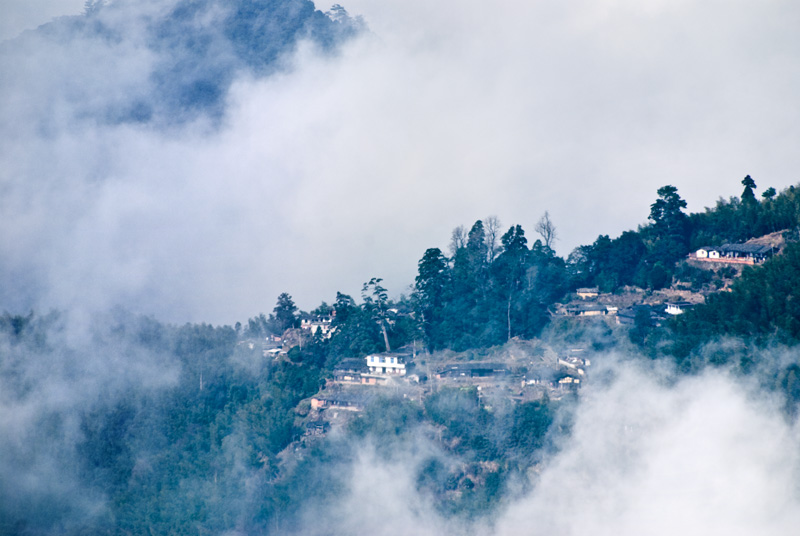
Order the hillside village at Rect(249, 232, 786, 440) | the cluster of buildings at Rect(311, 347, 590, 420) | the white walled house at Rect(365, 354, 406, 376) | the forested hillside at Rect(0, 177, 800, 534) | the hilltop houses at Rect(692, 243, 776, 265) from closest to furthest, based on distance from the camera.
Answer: the forested hillside at Rect(0, 177, 800, 534) → the cluster of buildings at Rect(311, 347, 590, 420) → the hillside village at Rect(249, 232, 786, 440) → the white walled house at Rect(365, 354, 406, 376) → the hilltop houses at Rect(692, 243, 776, 265)

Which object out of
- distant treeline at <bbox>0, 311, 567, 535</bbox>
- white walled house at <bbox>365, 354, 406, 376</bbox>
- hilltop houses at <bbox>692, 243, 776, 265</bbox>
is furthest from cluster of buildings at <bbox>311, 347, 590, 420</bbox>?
hilltop houses at <bbox>692, 243, 776, 265</bbox>

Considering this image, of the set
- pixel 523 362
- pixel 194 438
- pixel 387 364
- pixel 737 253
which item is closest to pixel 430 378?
pixel 387 364

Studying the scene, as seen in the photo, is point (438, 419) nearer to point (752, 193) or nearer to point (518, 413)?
point (518, 413)

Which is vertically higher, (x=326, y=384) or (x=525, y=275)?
(x=525, y=275)

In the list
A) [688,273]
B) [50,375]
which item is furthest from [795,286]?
[50,375]

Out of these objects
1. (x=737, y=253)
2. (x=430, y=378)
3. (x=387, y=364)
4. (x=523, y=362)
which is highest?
(x=737, y=253)

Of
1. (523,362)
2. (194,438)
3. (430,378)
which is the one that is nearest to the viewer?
(430,378)

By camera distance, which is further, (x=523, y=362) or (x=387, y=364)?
(x=387, y=364)

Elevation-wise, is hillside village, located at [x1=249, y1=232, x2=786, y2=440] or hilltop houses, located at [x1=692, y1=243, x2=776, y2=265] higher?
hilltop houses, located at [x1=692, y1=243, x2=776, y2=265]

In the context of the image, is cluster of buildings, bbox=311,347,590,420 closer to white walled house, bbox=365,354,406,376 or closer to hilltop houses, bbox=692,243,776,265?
white walled house, bbox=365,354,406,376

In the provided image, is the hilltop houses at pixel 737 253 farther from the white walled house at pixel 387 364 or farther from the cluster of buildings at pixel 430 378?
the white walled house at pixel 387 364

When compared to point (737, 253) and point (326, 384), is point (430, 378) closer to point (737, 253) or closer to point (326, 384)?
point (326, 384)

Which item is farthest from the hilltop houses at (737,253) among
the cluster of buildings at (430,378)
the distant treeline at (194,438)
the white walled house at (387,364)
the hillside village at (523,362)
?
the white walled house at (387,364)

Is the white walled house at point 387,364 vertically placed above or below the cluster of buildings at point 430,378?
above
